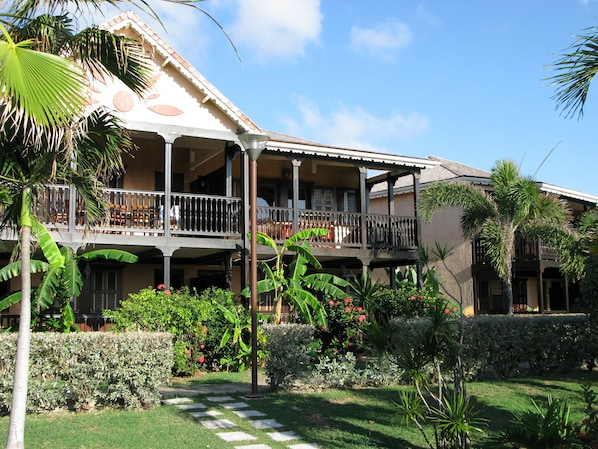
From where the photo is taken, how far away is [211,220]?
17.0m

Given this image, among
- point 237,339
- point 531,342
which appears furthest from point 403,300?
→ point 237,339

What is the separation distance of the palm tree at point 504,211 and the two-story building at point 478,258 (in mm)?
4002

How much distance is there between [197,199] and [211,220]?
2571mm

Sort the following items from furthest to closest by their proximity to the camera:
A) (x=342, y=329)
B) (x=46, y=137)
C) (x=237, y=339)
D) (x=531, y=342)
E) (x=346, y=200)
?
1. (x=346, y=200)
2. (x=342, y=329)
3. (x=237, y=339)
4. (x=531, y=342)
5. (x=46, y=137)

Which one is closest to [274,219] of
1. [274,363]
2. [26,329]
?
[274,363]

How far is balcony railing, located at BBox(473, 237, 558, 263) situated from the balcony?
6.07m

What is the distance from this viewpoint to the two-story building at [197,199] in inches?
643

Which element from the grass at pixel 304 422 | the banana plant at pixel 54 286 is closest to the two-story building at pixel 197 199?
the banana plant at pixel 54 286

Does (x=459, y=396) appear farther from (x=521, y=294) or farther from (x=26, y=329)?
(x=521, y=294)

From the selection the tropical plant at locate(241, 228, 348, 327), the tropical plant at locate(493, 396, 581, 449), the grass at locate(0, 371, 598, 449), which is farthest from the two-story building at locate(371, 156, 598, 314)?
the tropical plant at locate(493, 396, 581, 449)

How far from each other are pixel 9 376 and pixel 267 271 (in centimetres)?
697

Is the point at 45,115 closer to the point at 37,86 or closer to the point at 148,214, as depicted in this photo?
the point at 37,86

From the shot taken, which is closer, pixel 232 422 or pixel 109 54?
Result: pixel 109 54

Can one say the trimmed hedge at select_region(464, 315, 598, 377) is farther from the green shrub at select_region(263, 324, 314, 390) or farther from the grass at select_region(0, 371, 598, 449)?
the green shrub at select_region(263, 324, 314, 390)
